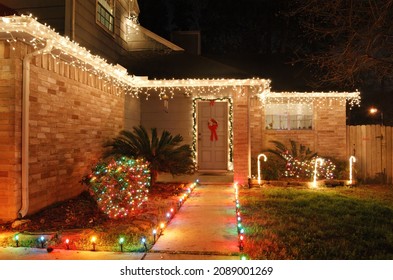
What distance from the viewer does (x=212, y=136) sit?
39.2ft

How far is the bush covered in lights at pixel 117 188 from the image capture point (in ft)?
20.3

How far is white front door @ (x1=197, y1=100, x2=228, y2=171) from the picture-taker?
39.2 feet

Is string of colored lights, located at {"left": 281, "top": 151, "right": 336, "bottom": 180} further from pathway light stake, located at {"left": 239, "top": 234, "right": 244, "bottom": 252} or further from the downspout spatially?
the downspout

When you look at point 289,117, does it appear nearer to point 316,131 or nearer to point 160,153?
point 316,131

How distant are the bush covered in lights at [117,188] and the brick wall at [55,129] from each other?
105cm

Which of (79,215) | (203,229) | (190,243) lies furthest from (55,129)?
(190,243)

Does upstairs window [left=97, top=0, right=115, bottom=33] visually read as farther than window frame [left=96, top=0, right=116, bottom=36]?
Yes

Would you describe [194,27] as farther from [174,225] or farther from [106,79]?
[174,225]

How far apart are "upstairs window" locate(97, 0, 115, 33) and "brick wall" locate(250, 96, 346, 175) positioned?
5.26 m

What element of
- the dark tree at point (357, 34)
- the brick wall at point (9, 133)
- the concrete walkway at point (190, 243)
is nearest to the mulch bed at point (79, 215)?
the brick wall at point (9, 133)

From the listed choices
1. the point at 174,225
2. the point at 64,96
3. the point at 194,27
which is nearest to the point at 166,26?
the point at 194,27

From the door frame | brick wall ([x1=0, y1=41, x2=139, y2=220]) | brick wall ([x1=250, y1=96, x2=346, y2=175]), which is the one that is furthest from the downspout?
brick wall ([x1=250, y1=96, x2=346, y2=175])

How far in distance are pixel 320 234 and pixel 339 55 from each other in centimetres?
382

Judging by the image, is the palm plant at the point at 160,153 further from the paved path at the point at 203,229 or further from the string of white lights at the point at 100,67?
the string of white lights at the point at 100,67
